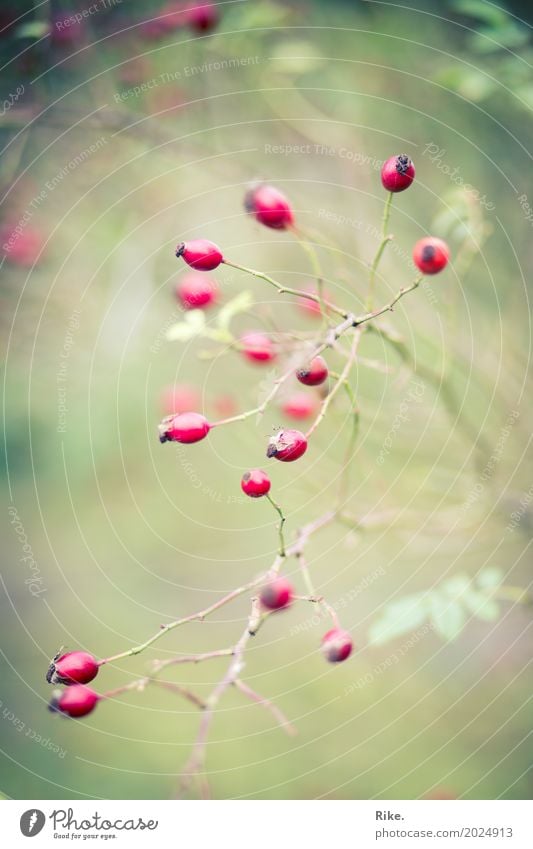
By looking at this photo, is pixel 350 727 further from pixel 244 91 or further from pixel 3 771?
pixel 244 91

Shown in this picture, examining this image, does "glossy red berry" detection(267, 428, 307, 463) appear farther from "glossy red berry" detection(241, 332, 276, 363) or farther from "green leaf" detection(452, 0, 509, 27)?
"green leaf" detection(452, 0, 509, 27)

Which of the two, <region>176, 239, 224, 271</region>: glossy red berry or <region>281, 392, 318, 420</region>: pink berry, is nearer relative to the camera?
<region>176, 239, 224, 271</region>: glossy red berry

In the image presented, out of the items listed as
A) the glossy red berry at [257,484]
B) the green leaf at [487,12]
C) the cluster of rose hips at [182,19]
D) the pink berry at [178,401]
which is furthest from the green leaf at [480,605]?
the cluster of rose hips at [182,19]

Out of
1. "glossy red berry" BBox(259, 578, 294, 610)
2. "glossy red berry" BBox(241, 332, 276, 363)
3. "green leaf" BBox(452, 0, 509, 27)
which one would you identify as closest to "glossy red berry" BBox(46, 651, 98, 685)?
"glossy red berry" BBox(259, 578, 294, 610)

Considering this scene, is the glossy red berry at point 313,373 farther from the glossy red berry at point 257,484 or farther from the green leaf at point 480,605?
the green leaf at point 480,605
